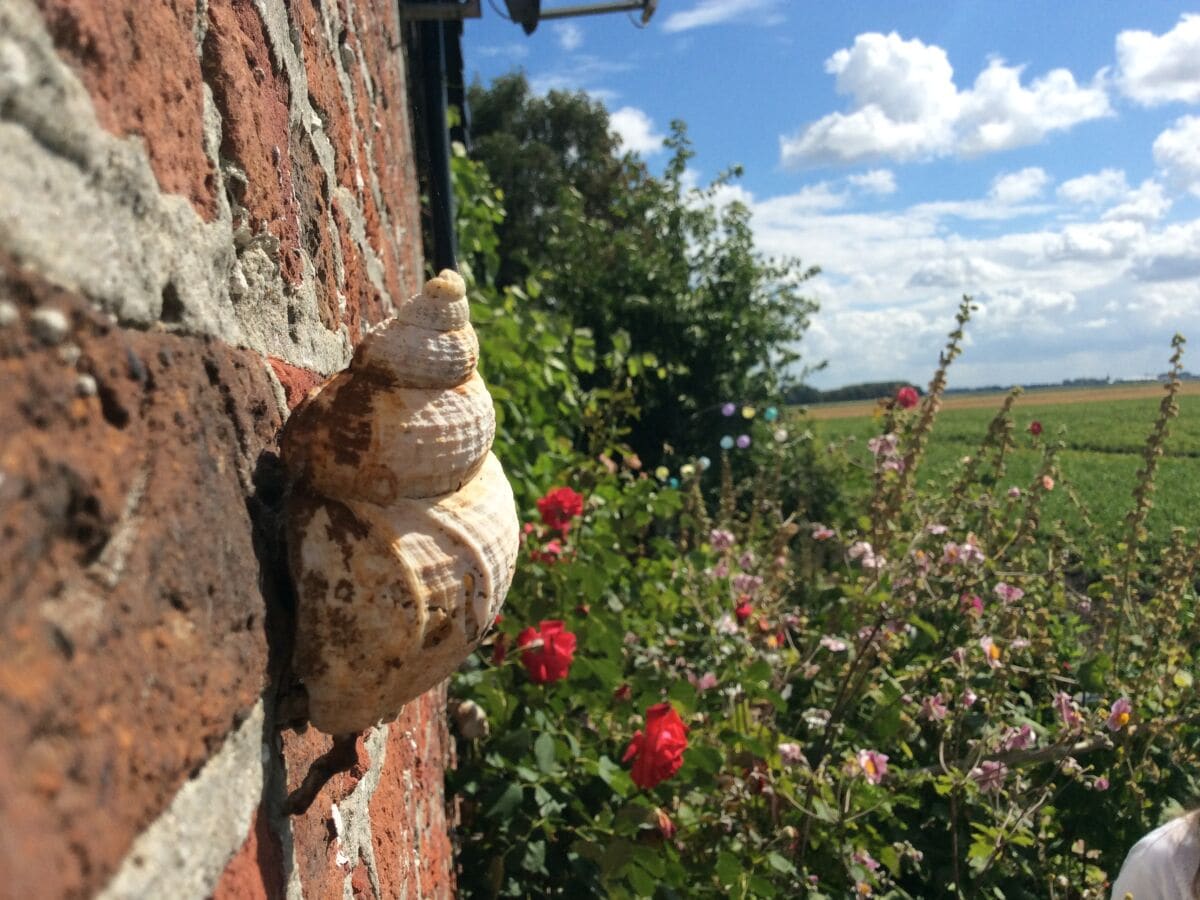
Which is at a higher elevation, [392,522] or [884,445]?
[392,522]

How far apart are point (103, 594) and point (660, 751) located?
73.5 inches

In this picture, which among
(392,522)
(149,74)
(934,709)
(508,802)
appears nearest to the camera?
(149,74)

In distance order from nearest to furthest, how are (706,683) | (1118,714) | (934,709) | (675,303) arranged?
(1118,714) → (934,709) → (706,683) → (675,303)

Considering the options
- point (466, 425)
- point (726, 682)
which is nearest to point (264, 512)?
point (466, 425)

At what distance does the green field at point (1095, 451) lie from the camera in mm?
7457

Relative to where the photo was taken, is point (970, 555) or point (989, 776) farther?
Answer: point (970, 555)

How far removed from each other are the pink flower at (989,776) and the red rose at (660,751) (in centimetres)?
100

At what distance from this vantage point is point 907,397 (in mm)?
4133

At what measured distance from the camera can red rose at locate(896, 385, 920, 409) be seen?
13.3 feet

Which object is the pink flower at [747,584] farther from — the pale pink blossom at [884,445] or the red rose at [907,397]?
the red rose at [907,397]

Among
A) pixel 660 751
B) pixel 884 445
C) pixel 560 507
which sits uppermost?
pixel 884 445

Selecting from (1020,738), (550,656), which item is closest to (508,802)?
(550,656)

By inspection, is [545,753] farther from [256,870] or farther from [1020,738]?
[256,870]

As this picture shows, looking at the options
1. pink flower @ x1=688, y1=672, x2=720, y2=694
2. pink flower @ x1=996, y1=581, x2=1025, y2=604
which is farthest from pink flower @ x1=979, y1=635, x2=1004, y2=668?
pink flower @ x1=688, y1=672, x2=720, y2=694
